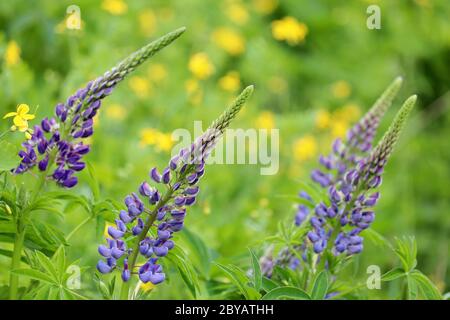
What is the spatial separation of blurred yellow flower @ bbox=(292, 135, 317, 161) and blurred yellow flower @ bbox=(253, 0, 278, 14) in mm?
2295

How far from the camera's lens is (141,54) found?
239cm

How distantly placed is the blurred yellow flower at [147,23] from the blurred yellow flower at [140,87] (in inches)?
34.1

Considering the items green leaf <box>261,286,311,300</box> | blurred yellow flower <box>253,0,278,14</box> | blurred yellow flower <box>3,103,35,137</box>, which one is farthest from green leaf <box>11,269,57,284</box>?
blurred yellow flower <box>253,0,278,14</box>

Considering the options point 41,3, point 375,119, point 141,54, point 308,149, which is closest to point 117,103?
point 41,3

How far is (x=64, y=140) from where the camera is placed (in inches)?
99.4

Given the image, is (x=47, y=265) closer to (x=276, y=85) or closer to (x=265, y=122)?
(x=265, y=122)

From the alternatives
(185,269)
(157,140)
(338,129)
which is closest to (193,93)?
(157,140)

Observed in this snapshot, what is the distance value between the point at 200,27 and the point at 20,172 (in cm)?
436

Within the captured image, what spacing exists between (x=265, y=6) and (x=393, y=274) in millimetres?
5576

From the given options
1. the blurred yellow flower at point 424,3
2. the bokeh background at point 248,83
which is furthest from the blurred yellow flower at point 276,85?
the blurred yellow flower at point 424,3

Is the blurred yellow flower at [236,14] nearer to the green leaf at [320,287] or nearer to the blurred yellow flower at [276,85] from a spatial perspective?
the blurred yellow flower at [276,85]

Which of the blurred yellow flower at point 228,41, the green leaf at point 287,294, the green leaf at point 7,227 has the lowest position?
the green leaf at point 287,294

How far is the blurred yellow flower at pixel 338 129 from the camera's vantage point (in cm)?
617

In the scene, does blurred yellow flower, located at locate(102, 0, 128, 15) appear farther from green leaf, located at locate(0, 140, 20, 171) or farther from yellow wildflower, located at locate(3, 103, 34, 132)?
green leaf, located at locate(0, 140, 20, 171)
